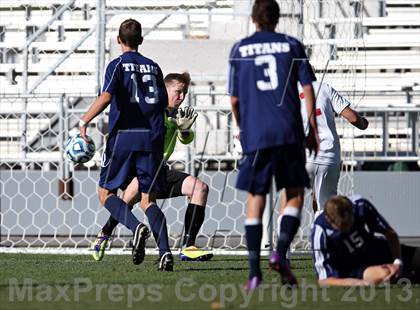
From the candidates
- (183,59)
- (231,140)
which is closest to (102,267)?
(231,140)

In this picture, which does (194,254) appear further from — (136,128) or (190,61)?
(190,61)

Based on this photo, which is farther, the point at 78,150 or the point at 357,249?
the point at 78,150

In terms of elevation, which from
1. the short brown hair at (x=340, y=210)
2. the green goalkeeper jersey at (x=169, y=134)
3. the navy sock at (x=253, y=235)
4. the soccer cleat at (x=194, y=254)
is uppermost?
the green goalkeeper jersey at (x=169, y=134)

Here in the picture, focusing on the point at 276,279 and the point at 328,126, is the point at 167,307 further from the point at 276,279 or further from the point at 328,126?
the point at 328,126

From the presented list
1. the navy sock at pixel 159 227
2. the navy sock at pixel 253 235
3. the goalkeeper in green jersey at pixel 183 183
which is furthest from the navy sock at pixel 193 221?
the navy sock at pixel 253 235

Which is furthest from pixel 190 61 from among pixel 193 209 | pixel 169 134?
pixel 193 209

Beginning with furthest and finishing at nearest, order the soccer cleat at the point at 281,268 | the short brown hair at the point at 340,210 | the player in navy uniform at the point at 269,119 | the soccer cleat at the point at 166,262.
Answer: the soccer cleat at the point at 166,262
the short brown hair at the point at 340,210
the player in navy uniform at the point at 269,119
the soccer cleat at the point at 281,268

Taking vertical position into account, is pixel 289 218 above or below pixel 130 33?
below

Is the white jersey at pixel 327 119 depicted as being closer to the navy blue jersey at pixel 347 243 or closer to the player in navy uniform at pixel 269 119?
the navy blue jersey at pixel 347 243

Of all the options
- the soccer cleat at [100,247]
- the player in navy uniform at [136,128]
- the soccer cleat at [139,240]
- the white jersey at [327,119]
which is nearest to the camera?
the soccer cleat at [139,240]

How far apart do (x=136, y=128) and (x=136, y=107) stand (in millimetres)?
179

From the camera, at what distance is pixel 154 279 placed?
7941 mm

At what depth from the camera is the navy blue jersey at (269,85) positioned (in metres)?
7.00

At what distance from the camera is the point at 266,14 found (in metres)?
7.16
